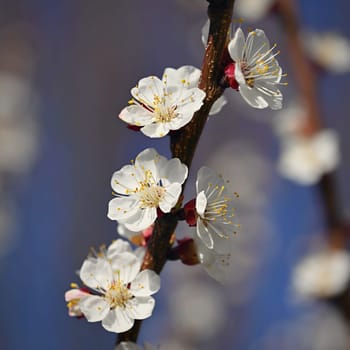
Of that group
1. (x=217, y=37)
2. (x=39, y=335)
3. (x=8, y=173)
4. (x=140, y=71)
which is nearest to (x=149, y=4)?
(x=140, y=71)

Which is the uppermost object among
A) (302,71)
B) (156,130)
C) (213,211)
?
(302,71)

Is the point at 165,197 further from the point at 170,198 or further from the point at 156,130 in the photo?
the point at 156,130

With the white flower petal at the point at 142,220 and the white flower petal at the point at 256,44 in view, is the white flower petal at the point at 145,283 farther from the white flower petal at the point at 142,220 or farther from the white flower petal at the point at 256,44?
the white flower petal at the point at 256,44

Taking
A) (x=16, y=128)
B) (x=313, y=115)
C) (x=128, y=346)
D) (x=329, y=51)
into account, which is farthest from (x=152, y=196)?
(x=16, y=128)

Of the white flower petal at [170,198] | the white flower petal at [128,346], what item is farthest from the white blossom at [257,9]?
the white flower petal at [128,346]

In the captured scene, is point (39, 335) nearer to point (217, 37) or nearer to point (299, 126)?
point (299, 126)

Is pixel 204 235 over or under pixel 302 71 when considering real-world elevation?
under
